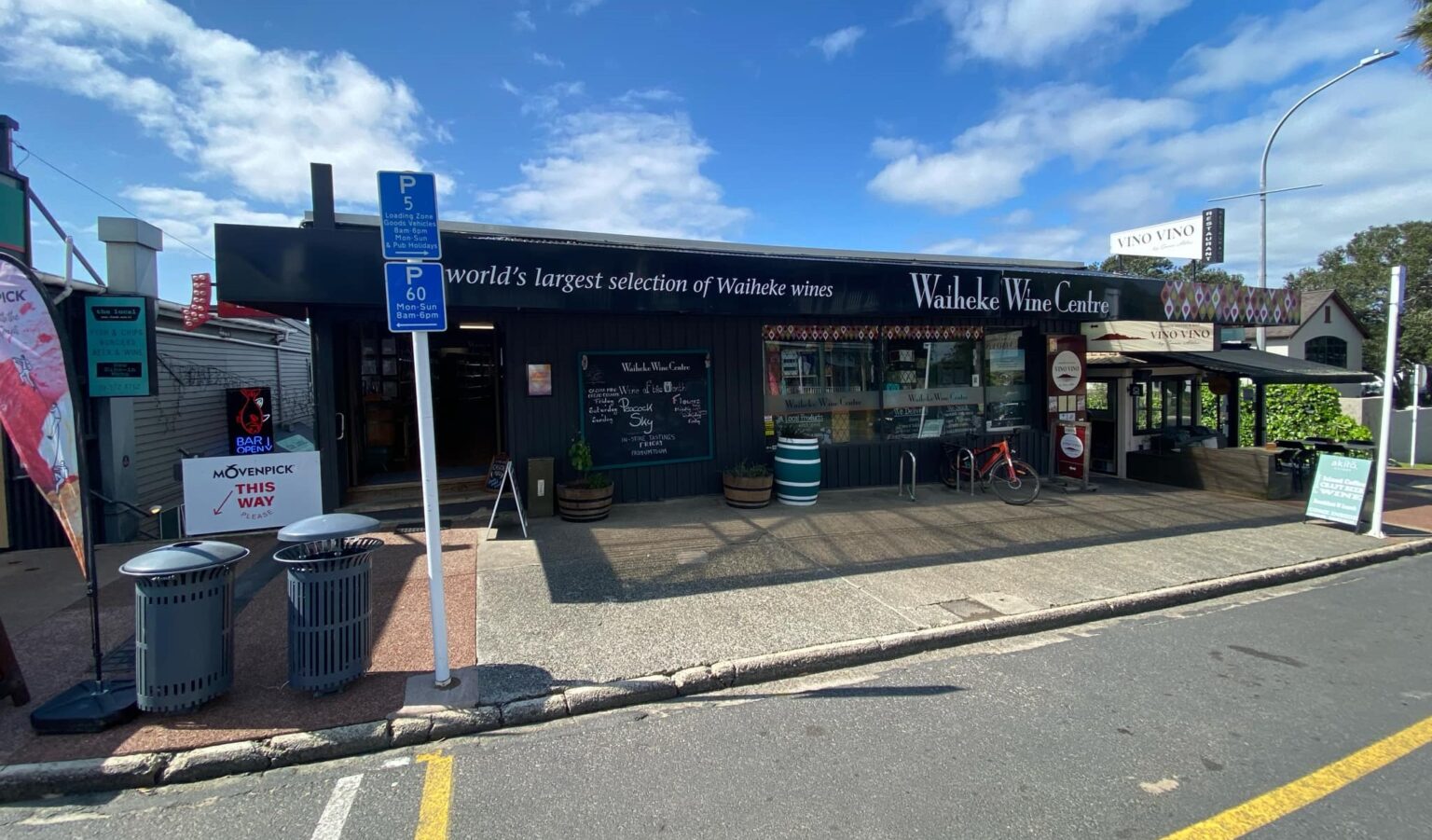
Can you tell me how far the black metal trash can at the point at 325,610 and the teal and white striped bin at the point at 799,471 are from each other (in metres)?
6.07

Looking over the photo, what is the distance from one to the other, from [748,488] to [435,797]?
623 centimetres

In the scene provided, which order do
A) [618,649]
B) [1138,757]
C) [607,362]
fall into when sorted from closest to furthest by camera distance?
[1138,757], [618,649], [607,362]

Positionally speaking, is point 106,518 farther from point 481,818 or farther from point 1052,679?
point 1052,679

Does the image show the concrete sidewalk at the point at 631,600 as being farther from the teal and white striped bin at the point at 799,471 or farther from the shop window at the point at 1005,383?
the shop window at the point at 1005,383

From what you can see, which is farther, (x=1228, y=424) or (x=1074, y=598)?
(x=1228, y=424)

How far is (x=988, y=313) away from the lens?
31.6ft

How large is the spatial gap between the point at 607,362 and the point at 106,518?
6101 millimetres

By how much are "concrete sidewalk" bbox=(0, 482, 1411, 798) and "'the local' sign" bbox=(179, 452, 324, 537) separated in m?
0.34

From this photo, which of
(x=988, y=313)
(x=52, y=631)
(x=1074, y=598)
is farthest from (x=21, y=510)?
(x=988, y=313)

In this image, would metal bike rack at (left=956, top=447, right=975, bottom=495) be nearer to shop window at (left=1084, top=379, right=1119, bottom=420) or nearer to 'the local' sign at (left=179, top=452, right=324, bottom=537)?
shop window at (left=1084, top=379, right=1119, bottom=420)

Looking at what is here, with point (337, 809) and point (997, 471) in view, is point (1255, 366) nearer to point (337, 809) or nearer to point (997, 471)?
point (997, 471)

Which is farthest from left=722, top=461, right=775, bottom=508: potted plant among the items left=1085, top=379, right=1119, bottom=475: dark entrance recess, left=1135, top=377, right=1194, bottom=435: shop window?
left=1135, top=377, right=1194, bottom=435: shop window

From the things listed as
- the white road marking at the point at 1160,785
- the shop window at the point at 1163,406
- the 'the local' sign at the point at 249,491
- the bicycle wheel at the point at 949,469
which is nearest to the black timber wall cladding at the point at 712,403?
the bicycle wheel at the point at 949,469

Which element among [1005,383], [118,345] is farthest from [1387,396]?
[118,345]
